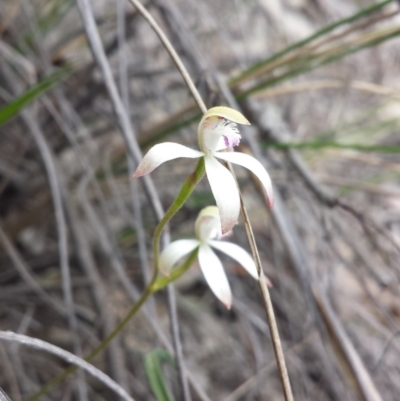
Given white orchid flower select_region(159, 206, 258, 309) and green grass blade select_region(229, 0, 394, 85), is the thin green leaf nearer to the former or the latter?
white orchid flower select_region(159, 206, 258, 309)

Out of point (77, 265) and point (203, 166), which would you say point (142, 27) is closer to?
point (77, 265)

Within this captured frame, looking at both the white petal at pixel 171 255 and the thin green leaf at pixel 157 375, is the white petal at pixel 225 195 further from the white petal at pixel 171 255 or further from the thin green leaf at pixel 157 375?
the thin green leaf at pixel 157 375

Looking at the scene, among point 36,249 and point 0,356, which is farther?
point 36,249

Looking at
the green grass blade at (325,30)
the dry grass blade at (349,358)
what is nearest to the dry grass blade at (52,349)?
the dry grass blade at (349,358)

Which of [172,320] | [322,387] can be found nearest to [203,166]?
[172,320]

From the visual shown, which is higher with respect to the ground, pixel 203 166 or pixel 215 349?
pixel 215 349

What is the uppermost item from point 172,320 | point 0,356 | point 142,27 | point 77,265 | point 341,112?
point 142,27
